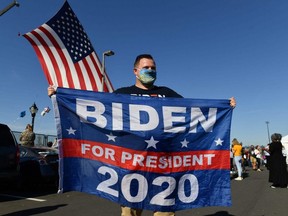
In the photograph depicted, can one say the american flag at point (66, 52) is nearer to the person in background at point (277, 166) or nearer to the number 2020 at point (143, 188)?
the number 2020 at point (143, 188)

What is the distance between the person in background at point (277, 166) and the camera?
451 inches

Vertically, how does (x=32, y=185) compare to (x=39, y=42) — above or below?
below

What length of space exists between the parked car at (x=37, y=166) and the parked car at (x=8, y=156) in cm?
174

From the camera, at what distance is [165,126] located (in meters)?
3.62

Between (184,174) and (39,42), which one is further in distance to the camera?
(39,42)

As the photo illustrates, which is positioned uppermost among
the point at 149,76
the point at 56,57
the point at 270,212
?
the point at 56,57

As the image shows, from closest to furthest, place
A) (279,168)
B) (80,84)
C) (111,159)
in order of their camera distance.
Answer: (111,159) < (80,84) < (279,168)

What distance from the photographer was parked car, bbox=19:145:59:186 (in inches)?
372

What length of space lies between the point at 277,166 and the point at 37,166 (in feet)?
25.9

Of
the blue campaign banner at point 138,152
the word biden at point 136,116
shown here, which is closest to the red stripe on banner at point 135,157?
the blue campaign banner at point 138,152

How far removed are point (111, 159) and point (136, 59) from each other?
112cm

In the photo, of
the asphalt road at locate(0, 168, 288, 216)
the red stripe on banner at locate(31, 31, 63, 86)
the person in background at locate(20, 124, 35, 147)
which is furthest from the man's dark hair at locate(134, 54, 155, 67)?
the person in background at locate(20, 124, 35, 147)

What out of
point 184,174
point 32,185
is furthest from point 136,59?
point 32,185

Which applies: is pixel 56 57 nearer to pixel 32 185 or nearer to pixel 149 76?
pixel 32 185
